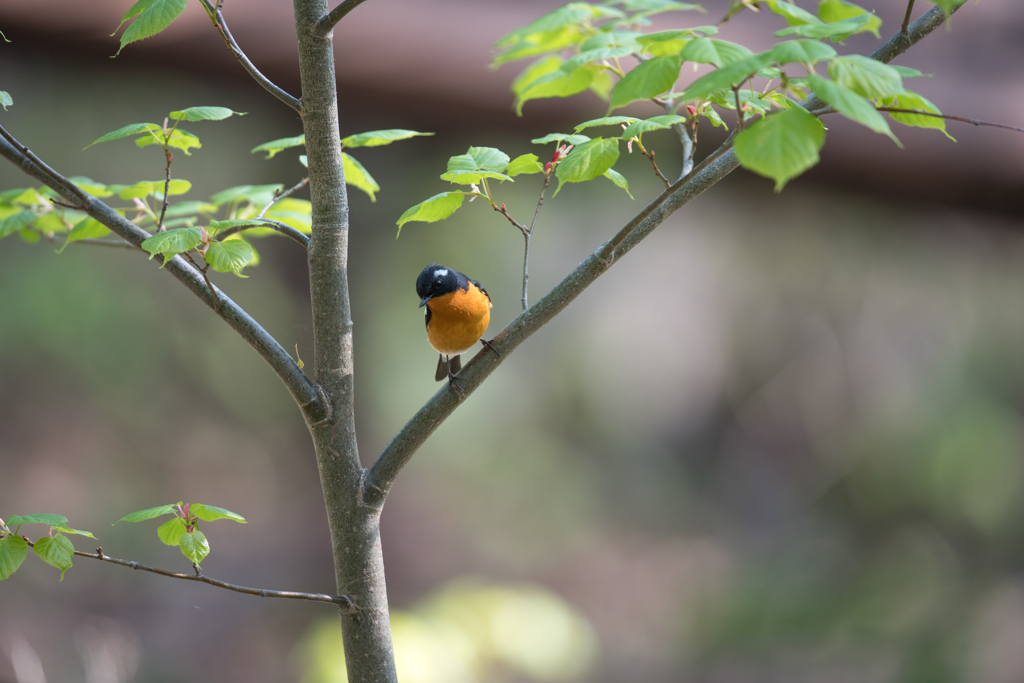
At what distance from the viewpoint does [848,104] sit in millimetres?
614

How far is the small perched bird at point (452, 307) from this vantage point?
1634mm

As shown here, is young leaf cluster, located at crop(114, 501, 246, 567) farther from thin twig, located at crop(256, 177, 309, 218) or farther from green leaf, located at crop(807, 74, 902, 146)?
green leaf, located at crop(807, 74, 902, 146)

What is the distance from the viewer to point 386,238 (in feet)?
12.8

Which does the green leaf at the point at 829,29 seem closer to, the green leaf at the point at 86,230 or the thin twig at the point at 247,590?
the thin twig at the point at 247,590

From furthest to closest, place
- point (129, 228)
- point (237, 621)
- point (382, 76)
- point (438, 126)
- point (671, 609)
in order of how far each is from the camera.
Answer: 1. point (671, 609)
2. point (237, 621)
3. point (438, 126)
4. point (382, 76)
5. point (129, 228)

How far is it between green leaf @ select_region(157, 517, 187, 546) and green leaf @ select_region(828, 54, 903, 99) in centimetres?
99

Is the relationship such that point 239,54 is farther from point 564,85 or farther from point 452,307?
point 452,307

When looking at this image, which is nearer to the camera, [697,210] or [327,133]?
[327,133]

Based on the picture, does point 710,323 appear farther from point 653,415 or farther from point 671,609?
point 671,609

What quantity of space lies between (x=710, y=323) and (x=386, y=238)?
7.06ft

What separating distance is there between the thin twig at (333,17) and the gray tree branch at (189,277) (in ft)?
1.24

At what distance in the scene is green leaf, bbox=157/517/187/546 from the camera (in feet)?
Result: 3.04

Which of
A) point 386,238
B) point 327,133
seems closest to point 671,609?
point 386,238

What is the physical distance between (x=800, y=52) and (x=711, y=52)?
0.12 m
